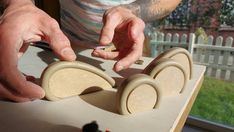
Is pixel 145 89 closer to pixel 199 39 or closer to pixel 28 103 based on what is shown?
pixel 28 103

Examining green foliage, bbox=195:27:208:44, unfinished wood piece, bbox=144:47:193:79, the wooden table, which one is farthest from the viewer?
green foliage, bbox=195:27:208:44

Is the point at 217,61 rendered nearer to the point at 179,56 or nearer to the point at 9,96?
the point at 179,56

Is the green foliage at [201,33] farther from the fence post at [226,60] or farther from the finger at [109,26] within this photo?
the finger at [109,26]

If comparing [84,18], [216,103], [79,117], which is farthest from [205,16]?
[79,117]

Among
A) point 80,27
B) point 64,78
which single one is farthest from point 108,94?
point 80,27

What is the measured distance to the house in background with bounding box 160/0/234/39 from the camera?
4.71 feet

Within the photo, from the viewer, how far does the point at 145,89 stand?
1.04 feet

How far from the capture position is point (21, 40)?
39 centimetres

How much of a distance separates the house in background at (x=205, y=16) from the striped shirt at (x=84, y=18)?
824 millimetres

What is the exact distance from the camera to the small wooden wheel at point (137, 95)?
31 centimetres

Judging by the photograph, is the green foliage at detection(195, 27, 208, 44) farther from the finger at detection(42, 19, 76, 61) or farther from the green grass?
the finger at detection(42, 19, 76, 61)

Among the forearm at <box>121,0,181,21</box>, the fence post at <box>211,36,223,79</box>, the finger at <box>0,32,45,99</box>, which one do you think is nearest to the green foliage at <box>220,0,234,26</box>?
the fence post at <box>211,36,223,79</box>

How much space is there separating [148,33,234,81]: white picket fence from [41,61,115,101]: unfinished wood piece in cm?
156

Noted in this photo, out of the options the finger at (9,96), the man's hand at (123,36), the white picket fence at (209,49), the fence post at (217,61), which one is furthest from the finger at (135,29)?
the fence post at (217,61)
